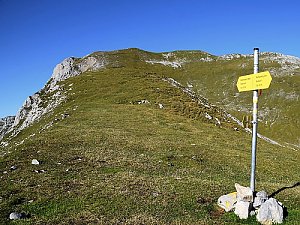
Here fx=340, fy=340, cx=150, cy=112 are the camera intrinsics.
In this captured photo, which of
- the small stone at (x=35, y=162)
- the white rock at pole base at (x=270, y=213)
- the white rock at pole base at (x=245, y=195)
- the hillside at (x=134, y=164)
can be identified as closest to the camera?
the white rock at pole base at (x=270, y=213)

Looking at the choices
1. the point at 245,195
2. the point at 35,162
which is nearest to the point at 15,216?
the point at 245,195

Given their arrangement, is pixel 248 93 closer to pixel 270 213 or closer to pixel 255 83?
pixel 255 83

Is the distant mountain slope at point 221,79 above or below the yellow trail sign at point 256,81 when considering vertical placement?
above

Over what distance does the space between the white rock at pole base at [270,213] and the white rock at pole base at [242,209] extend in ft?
1.78

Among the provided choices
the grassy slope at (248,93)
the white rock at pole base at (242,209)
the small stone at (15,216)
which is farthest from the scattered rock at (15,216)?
the grassy slope at (248,93)

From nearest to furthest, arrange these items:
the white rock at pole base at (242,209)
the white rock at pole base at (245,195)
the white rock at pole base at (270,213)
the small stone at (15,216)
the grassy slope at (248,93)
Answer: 1. the white rock at pole base at (270,213)
2. the white rock at pole base at (242,209)
3. the small stone at (15,216)
4. the white rock at pole base at (245,195)
5. the grassy slope at (248,93)

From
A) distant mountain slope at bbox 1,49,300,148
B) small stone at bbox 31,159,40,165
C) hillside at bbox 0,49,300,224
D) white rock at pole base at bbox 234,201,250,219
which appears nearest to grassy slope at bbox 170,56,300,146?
distant mountain slope at bbox 1,49,300,148

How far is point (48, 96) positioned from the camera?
254 feet

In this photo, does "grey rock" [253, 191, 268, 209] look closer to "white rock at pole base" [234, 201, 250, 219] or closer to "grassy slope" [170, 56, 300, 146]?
"white rock at pole base" [234, 201, 250, 219]

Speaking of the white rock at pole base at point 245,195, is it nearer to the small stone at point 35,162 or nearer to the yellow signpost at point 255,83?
the yellow signpost at point 255,83

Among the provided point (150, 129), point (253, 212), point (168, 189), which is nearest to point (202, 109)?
point (150, 129)

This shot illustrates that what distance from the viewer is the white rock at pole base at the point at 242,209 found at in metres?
15.1

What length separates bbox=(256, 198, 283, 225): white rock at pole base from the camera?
14.4m

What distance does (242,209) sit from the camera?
15250 mm
